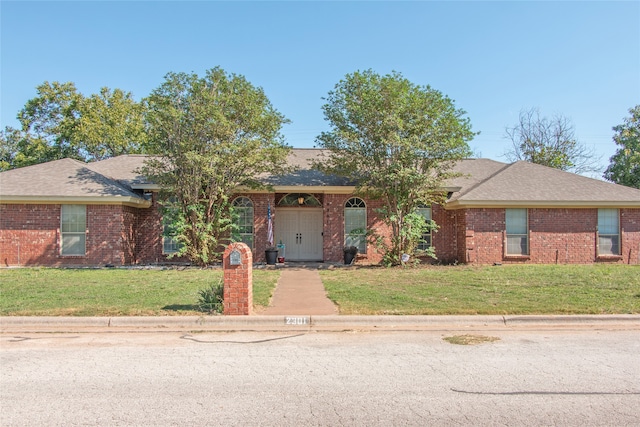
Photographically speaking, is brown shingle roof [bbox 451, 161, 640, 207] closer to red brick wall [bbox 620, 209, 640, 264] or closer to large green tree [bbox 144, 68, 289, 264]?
red brick wall [bbox 620, 209, 640, 264]

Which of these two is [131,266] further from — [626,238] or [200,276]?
[626,238]

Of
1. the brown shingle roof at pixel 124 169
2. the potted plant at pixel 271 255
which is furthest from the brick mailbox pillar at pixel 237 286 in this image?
the brown shingle roof at pixel 124 169

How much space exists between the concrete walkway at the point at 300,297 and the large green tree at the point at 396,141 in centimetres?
414

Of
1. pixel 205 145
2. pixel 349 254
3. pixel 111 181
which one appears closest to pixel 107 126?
pixel 111 181

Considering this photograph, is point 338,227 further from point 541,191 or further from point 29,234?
point 29,234

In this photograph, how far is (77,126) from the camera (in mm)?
34938

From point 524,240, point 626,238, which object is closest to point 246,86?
point 524,240

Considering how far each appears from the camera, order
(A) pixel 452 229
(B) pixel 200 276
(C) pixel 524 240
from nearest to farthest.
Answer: (B) pixel 200 276 → (C) pixel 524 240 → (A) pixel 452 229

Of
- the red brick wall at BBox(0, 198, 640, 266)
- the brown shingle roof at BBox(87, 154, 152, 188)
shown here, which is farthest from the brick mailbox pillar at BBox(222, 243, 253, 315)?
the brown shingle roof at BBox(87, 154, 152, 188)

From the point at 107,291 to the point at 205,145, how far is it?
708 centimetres

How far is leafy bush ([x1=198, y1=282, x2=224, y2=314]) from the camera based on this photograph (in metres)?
8.70

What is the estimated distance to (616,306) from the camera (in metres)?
9.07

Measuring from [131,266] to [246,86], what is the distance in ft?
26.0

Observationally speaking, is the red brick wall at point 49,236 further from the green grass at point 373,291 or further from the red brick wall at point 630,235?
the red brick wall at point 630,235
